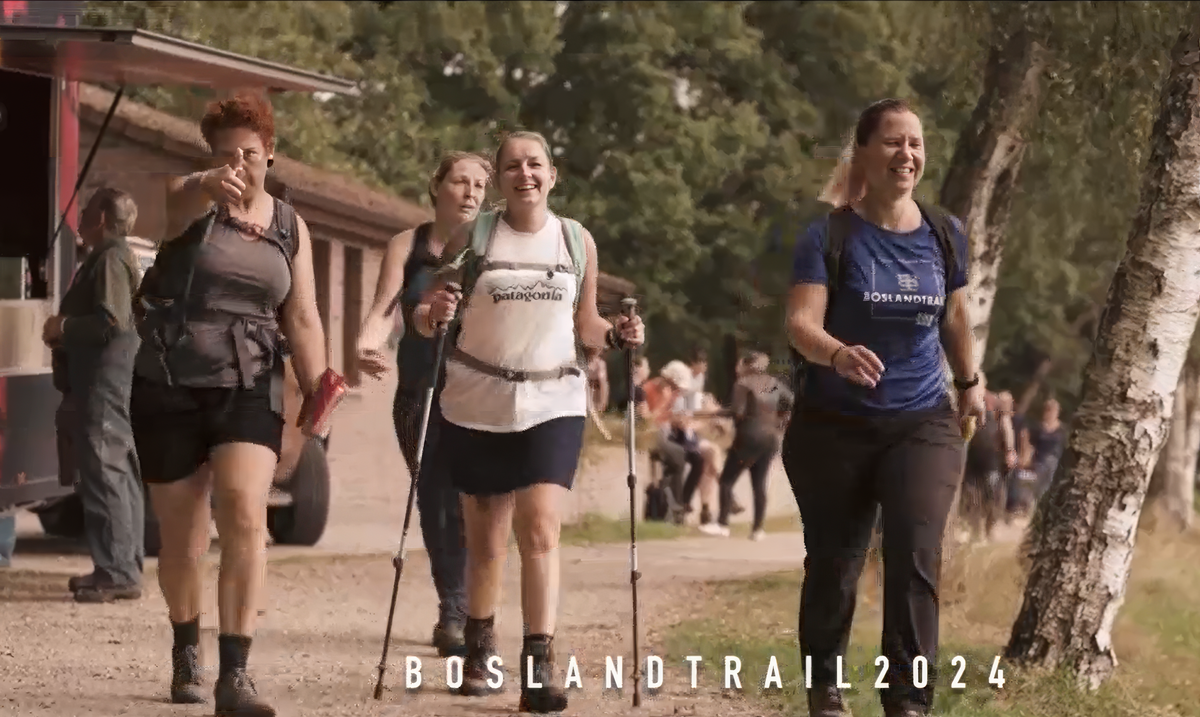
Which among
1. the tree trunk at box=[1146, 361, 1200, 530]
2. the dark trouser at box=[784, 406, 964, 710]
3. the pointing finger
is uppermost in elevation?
the pointing finger

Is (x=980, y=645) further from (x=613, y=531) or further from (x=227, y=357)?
(x=613, y=531)

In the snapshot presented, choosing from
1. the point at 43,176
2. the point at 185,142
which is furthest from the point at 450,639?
the point at 185,142

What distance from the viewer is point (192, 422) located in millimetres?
7629

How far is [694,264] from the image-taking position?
47656 mm

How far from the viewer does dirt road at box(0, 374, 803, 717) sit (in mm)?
8492

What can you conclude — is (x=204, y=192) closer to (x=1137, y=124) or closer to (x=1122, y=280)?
(x=1122, y=280)

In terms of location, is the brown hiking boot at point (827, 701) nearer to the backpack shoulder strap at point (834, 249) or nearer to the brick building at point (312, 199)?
the backpack shoulder strap at point (834, 249)

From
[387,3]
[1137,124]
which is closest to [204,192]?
[1137,124]

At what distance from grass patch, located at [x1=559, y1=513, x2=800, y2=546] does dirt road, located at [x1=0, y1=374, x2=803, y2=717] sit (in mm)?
756

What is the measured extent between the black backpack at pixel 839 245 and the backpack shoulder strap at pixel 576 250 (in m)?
0.96

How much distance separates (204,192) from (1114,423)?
14.3 feet

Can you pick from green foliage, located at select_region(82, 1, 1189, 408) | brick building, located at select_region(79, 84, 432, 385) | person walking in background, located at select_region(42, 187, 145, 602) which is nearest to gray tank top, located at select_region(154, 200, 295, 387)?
person walking in background, located at select_region(42, 187, 145, 602)

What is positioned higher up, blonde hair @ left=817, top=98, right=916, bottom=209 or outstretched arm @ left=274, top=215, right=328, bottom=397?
blonde hair @ left=817, top=98, right=916, bottom=209

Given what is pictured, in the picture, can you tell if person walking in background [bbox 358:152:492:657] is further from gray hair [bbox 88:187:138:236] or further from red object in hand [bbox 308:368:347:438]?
gray hair [bbox 88:187:138:236]
